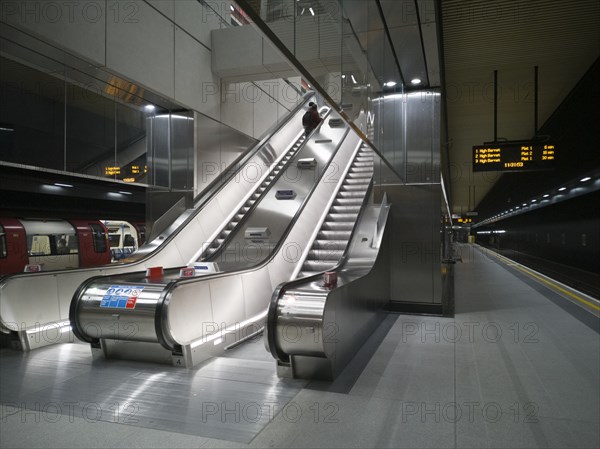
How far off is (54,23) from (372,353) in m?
7.20

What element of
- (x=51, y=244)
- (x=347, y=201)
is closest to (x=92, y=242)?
(x=51, y=244)

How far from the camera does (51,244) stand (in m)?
10.7

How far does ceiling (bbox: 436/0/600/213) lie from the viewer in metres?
6.55

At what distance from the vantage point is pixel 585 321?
693 centimetres

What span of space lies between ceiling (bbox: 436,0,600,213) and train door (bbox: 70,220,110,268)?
972cm

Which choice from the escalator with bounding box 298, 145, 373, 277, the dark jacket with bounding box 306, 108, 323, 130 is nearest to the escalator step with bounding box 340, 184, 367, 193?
the escalator with bounding box 298, 145, 373, 277

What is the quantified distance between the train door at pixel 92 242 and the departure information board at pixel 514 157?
10.4 meters

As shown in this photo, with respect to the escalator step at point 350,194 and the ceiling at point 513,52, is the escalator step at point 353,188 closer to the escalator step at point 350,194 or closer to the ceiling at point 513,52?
the escalator step at point 350,194

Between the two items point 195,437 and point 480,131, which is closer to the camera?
point 195,437

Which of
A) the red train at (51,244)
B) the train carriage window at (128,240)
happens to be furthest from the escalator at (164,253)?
the train carriage window at (128,240)

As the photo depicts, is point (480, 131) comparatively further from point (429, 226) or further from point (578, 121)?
point (429, 226)

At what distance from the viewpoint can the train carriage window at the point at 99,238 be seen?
1198cm

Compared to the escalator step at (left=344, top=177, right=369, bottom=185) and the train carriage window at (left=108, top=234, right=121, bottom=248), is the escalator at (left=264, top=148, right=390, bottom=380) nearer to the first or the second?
the escalator step at (left=344, top=177, right=369, bottom=185)

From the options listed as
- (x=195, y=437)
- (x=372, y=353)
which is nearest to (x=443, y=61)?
(x=372, y=353)
